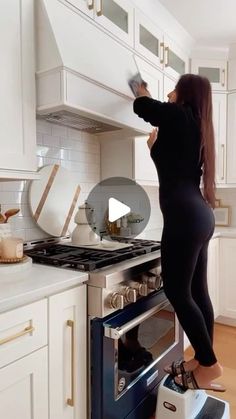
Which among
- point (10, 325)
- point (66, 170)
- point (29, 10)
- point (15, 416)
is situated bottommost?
point (15, 416)

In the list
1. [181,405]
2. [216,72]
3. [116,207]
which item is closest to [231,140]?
[216,72]

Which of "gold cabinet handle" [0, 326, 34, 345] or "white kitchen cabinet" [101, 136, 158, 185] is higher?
"white kitchen cabinet" [101, 136, 158, 185]

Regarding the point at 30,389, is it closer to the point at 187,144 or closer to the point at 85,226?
the point at 85,226

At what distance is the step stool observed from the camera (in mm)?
1388

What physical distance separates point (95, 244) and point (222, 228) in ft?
5.86

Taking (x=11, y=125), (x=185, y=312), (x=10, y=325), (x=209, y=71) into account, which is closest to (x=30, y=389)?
(x=10, y=325)

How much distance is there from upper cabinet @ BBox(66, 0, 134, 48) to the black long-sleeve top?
569 millimetres

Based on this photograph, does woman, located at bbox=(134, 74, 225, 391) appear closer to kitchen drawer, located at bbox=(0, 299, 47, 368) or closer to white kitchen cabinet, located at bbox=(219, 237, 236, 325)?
kitchen drawer, located at bbox=(0, 299, 47, 368)

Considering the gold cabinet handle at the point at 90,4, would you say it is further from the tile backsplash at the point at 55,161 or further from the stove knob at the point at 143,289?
the stove knob at the point at 143,289

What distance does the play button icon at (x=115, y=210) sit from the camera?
7.11ft

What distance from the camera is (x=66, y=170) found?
187 centimetres

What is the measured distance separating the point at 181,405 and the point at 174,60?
233cm

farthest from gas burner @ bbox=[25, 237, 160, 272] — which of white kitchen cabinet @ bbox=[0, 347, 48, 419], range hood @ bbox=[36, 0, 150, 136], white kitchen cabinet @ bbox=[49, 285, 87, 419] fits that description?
range hood @ bbox=[36, 0, 150, 136]

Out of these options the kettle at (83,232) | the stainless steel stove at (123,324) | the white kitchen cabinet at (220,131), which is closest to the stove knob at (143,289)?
the stainless steel stove at (123,324)
